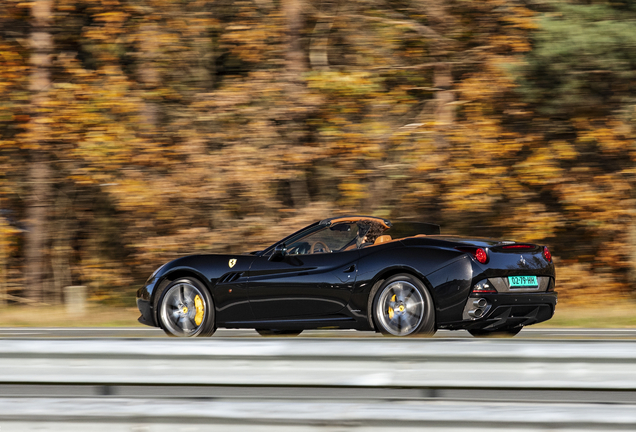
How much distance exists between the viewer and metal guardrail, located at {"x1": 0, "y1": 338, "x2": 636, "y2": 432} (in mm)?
4477

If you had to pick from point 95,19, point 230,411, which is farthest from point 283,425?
point 95,19

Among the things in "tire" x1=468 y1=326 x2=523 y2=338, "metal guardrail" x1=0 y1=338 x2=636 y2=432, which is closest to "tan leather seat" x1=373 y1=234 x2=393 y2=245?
"tire" x1=468 y1=326 x2=523 y2=338

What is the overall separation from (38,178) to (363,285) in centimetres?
1274

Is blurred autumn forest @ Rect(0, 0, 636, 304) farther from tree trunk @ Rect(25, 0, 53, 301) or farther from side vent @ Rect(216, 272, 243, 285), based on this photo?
side vent @ Rect(216, 272, 243, 285)

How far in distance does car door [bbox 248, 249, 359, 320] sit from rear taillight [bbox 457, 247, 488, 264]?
980 mm

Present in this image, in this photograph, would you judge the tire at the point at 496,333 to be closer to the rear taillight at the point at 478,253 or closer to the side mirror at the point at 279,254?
the rear taillight at the point at 478,253

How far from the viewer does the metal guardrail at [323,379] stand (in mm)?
4477

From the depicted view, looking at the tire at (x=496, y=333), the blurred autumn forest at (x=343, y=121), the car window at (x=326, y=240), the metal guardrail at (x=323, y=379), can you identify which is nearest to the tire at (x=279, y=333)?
the car window at (x=326, y=240)

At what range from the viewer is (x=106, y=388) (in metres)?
5.49

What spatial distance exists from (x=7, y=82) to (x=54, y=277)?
419 centimetres

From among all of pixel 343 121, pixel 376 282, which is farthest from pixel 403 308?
pixel 343 121

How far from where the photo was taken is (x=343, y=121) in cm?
1708

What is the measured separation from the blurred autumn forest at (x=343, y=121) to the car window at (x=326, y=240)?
322 inches

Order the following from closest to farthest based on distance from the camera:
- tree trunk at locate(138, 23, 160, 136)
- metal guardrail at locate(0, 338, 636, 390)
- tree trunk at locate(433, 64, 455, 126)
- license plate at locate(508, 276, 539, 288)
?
metal guardrail at locate(0, 338, 636, 390) < license plate at locate(508, 276, 539, 288) < tree trunk at locate(433, 64, 455, 126) < tree trunk at locate(138, 23, 160, 136)
